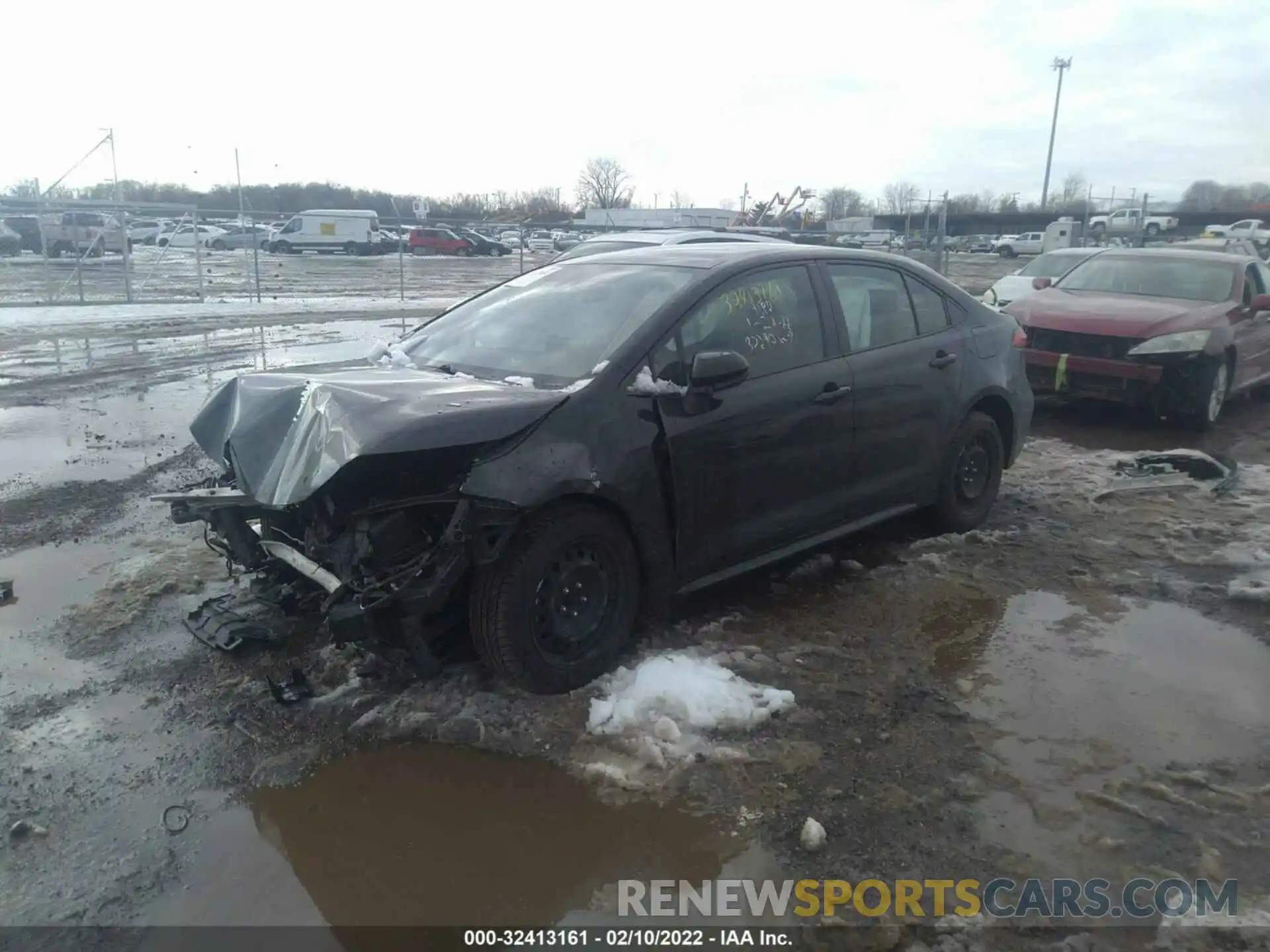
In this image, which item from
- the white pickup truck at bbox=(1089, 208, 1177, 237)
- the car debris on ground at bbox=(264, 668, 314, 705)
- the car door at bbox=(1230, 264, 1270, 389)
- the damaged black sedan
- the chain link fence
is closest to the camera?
the damaged black sedan

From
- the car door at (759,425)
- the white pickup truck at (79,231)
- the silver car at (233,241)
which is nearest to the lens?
the car door at (759,425)

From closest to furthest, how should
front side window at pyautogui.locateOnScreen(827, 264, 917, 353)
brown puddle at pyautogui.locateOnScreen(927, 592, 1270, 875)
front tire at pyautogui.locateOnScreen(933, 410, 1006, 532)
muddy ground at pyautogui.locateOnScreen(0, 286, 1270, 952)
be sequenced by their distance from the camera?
muddy ground at pyautogui.locateOnScreen(0, 286, 1270, 952) → brown puddle at pyautogui.locateOnScreen(927, 592, 1270, 875) → front side window at pyautogui.locateOnScreen(827, 264, 917, 353) → front tire at pyautogui.locateOnScreen(933, 410, 1006, 532)

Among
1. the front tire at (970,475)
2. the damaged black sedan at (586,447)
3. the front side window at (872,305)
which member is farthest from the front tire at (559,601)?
the front tire at (970,475)

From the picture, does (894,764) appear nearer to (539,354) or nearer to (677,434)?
(677,434)

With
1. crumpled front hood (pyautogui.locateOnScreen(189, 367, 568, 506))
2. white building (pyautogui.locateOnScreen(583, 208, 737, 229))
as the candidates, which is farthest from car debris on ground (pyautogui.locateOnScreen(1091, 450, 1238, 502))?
white building (pyautogui.locateOnScreen(583, 208, 737, 229))

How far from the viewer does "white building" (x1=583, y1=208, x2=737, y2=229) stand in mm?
28947

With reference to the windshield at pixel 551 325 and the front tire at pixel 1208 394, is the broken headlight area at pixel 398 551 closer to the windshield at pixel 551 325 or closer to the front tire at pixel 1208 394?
the windshield at pixel 551 325

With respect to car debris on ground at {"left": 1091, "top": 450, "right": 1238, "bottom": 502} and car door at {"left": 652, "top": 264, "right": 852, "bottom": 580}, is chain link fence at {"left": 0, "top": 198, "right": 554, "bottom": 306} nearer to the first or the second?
car door at {"left": 652, "top": 264, "right": 852, "bottom": 580}

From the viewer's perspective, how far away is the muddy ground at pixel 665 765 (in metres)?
2.85

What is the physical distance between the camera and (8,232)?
3369 cm

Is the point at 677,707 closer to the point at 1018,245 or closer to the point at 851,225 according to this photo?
the point at 851,225

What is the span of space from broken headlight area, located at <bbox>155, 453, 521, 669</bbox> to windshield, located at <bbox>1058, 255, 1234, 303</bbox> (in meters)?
8.48
